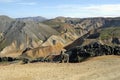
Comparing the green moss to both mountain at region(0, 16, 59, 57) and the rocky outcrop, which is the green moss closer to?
mountain at region(0, 16, 59, 57)

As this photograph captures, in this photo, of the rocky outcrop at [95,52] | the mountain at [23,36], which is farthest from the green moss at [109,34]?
the rocky outcrop at [95,52]

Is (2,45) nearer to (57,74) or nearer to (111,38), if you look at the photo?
(111,38)

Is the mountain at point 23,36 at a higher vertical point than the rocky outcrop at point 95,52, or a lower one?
lower

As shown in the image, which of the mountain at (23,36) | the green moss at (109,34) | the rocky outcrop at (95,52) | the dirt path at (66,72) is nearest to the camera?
the dirt path at (66,72)

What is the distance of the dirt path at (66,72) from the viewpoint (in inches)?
959

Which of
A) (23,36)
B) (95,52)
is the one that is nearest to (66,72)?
(95,52)

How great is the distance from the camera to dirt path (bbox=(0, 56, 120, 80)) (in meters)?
24.4

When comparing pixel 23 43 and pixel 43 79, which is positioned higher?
pixel 43 79

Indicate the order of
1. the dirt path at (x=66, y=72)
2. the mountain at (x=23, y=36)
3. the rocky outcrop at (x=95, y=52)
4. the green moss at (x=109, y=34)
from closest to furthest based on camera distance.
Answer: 1. the dirt path at (x=66, y=72)
2. the rocky outcrop at (x=95, y=52)
3. the green moss at (x=109, y=34)
4. the mountain at (x=23, y=36)

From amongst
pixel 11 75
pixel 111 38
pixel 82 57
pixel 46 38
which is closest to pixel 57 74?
pixel 11 75

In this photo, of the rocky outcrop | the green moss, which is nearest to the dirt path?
the rocky outcrop

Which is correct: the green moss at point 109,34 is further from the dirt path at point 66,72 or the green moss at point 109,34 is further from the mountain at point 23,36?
the dirt path at point 66,72

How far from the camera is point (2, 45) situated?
123m

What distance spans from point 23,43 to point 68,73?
329 feet
